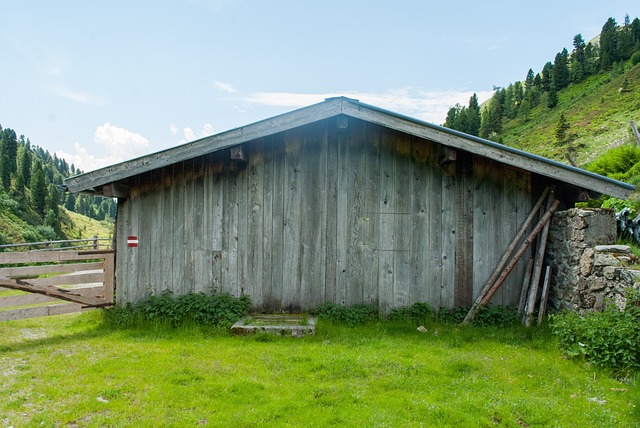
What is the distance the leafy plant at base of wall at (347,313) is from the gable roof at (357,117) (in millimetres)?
3378

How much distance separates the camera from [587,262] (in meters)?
5.98

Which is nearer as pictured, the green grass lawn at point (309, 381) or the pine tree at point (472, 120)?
the green grass lawn at point (309, 381)

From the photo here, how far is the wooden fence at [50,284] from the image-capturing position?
646 cm

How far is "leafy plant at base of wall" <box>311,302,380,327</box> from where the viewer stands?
698 cm

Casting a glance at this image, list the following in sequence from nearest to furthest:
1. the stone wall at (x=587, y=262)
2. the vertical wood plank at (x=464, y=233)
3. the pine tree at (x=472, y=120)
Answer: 1. the stone wall at (x=587, y=262)
2. the vertical wood plank at (x=464, y=233)
3. the pine tree at (x=472, y=120)

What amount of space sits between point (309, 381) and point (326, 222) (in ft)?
11.2

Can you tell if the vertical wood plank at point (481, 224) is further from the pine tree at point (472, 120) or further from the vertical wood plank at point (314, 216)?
the pine tree at point (472, 120)

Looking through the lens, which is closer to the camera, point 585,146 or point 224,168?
point 224,168

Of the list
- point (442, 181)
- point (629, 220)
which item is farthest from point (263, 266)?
point (629, 220)

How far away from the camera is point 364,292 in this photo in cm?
734

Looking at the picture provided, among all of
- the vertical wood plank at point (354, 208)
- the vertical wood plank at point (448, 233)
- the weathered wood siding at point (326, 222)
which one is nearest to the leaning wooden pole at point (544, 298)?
the weathered wood siding at point (326, 222)

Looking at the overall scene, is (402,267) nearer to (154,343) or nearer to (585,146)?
(154,343)

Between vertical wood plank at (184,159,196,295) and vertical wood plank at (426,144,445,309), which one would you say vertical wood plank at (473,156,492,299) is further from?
vertical wood plank at (184,159,196,295)

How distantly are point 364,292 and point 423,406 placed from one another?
3445 mm
